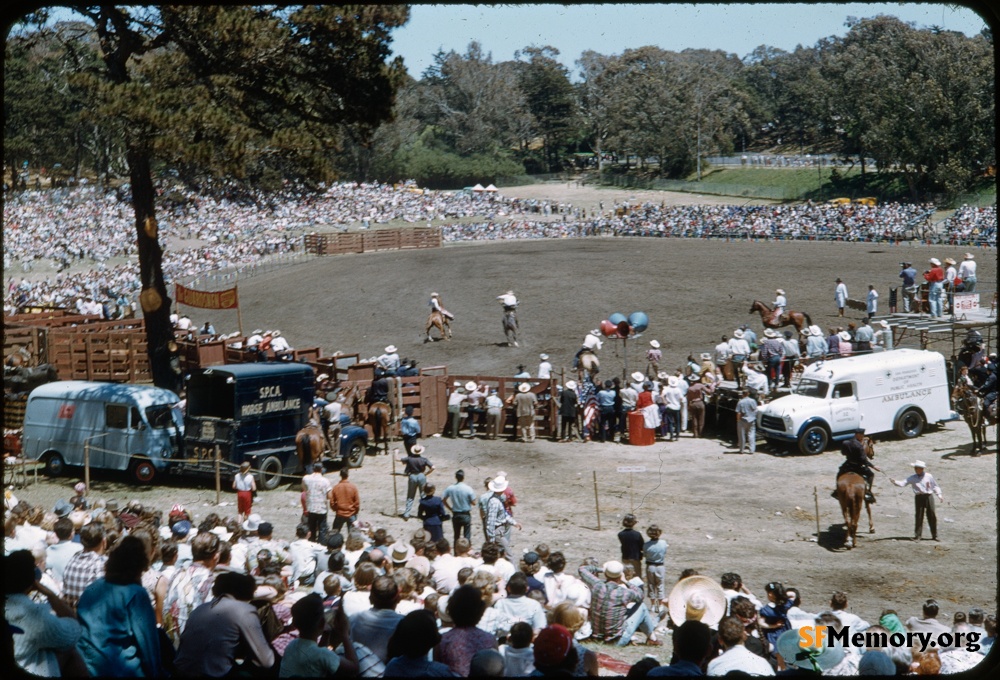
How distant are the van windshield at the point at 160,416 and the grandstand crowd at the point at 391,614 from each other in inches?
206

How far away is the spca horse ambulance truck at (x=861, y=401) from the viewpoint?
20.7 meters

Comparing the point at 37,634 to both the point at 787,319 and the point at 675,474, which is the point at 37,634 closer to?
the point at 675,474

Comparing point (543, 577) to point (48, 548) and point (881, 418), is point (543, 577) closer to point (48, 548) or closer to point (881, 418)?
point (48, 548)

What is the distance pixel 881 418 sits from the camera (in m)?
21.1

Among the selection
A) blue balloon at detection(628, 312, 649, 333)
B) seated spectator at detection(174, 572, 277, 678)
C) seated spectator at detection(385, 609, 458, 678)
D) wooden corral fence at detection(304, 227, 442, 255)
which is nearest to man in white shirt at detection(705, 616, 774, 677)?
seated spectator at detection(385, 609, 458, 678)

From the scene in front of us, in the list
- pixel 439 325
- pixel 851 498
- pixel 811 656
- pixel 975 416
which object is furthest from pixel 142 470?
pixel 975 416

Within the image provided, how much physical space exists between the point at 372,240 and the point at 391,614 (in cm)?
5968

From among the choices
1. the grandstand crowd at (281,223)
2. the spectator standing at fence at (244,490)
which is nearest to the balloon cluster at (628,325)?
the spectator standing at fence at (244,490)

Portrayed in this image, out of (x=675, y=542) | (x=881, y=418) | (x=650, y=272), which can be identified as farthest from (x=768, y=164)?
(x=675, y=542)

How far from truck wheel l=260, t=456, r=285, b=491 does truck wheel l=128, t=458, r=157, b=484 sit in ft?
7.00

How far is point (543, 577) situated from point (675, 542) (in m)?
6.06

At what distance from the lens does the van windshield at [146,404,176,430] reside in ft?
62.0

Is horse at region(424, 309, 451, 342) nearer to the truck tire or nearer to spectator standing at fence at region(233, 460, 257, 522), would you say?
the truck tire

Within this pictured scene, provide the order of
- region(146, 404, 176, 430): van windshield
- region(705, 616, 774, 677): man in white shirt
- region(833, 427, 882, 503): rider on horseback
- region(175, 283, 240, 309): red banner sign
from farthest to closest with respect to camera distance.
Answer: region(175, 283, 240, 309): red banner sign
region(146, 404, 176, 430): van windshield
region(833, 427, 882, 503): rider on horseback
region(705, 616, 774, 677): man in white shirt
